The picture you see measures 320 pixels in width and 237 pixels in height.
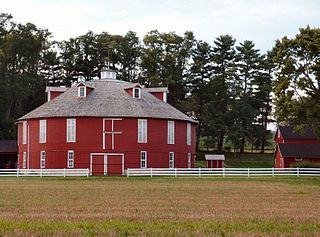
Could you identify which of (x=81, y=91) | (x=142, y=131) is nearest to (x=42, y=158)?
(x=81, y=91)

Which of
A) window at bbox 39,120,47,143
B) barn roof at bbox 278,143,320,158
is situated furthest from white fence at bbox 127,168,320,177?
barn roof at bbox 278,143,320,158

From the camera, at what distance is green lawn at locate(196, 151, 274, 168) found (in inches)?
3410

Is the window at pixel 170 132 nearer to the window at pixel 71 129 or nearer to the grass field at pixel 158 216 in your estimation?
the window at pixel 71 129

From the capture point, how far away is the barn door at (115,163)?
62531 mm

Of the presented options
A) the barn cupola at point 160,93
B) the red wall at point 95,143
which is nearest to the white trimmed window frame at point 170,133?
the red wall at point 95,143

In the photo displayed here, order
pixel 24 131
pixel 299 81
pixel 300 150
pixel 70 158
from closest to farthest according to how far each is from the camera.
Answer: pixel 299 81
pixel 70 158
pixel 24 131
pixel 300 150

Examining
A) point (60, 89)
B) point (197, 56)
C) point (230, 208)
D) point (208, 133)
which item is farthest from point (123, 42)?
point (230, 208)

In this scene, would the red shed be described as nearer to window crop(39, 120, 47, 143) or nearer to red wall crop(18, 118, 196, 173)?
red wall crop(18, 118, 196, 173)

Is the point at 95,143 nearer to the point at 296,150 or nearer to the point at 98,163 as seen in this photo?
the point at 98,163

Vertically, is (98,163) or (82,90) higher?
(82,90)

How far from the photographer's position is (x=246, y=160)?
8969 cm

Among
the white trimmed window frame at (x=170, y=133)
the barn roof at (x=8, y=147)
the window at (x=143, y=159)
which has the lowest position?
the window at (x=143, y=159)

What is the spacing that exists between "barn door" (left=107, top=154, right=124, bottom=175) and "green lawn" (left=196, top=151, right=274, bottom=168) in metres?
23.5

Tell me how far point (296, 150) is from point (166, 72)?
88.4 ft
